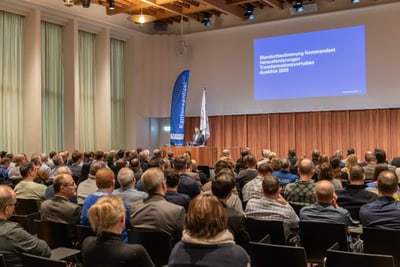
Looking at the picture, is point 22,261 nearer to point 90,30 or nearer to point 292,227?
point 292,227

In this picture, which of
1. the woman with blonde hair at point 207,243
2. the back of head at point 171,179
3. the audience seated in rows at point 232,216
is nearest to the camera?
the woman with blonde hair at point 207,243

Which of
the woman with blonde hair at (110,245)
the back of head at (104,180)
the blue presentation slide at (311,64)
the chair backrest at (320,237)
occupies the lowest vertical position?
the chair backrest at (320,237)

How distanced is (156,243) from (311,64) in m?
10.5

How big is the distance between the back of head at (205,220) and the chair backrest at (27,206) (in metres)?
3.39

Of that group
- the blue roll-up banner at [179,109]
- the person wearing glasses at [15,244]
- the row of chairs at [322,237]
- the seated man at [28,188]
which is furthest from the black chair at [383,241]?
the blue roll-up banner at [179,109]

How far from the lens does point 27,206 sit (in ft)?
16.3

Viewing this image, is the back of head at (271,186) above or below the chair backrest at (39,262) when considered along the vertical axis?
above

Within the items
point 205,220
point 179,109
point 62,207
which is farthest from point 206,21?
point 205,220

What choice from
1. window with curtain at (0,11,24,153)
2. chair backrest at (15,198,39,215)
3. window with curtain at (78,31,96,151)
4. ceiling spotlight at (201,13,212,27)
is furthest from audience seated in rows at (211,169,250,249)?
ceiling spotlight at (201,13,212,27)

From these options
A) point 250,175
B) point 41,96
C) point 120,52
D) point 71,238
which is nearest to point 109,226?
point 71,238

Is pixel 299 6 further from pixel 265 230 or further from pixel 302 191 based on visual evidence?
pixel 265 230

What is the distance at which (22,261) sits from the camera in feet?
8.37

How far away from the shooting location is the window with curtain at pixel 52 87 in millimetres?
12547

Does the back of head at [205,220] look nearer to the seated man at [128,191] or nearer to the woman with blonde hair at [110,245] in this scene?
the woman with blonde hair at [110,245]
